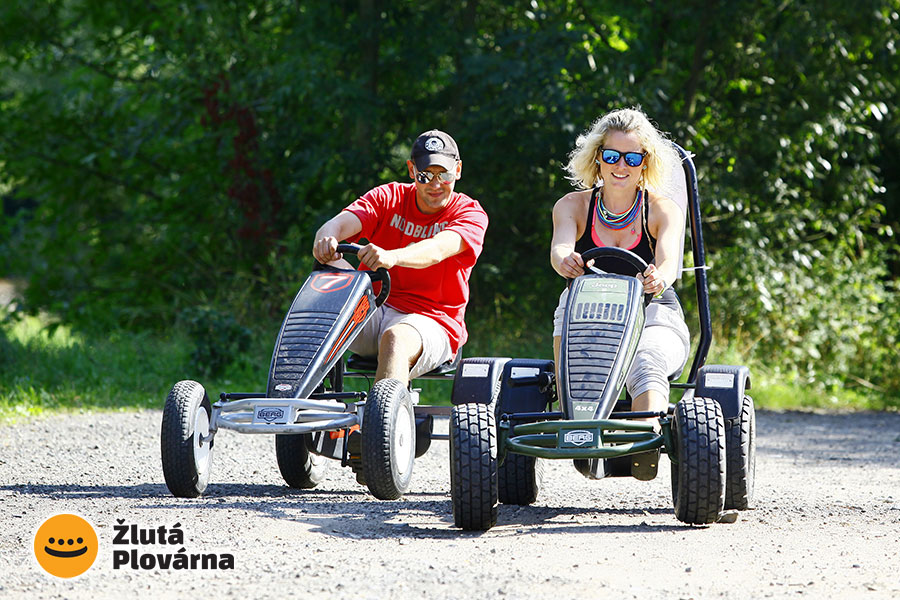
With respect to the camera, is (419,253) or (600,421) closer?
(600,421)

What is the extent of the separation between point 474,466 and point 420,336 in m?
1.12

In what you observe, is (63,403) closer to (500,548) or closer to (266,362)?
(266,362)

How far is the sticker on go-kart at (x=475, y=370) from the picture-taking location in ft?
16.3

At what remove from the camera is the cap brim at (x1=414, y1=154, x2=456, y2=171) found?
5.21 m

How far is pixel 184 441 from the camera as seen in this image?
468cm

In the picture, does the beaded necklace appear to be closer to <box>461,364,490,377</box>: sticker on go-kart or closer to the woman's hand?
the woman's hand

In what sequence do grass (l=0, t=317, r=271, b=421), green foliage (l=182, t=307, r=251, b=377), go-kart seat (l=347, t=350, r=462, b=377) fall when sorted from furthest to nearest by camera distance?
green foliage (l=182, t=307, r=251, b=377) → grass (l=0, t=317, r=271, b=421) → go-kart seat (l=347, t=350, r=462, b=377)

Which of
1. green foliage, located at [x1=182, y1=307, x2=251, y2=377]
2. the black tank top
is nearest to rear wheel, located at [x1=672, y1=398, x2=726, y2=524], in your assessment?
the black tank top

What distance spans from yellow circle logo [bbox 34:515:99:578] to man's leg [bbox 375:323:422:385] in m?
1.44

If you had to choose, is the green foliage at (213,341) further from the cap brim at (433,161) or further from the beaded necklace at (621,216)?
the beaded necklace at (621,216)

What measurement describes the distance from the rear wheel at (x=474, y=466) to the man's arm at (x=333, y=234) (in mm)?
1223

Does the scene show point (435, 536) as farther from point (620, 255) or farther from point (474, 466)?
point (620, 255)

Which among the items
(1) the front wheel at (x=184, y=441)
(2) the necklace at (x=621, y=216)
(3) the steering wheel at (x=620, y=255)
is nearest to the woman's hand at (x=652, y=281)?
(3) the steering wheel at (x=620, y=255)

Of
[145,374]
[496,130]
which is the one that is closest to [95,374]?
[145,374]
